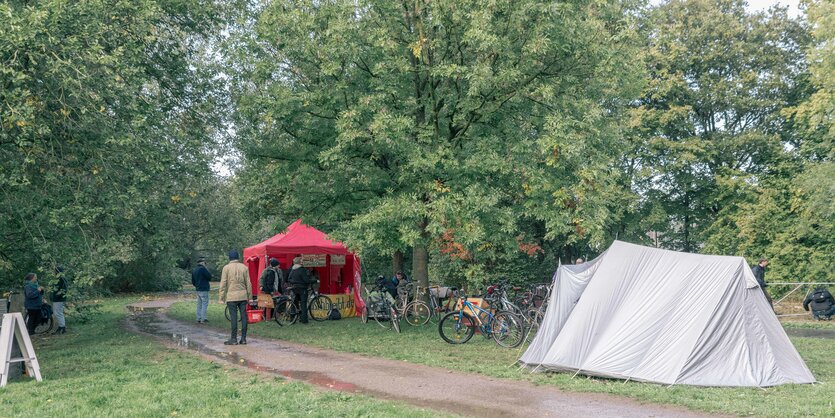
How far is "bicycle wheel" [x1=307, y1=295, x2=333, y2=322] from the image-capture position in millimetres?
18172

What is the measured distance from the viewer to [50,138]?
11.2 metres

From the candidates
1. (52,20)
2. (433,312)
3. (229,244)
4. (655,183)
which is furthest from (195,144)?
(229,244)

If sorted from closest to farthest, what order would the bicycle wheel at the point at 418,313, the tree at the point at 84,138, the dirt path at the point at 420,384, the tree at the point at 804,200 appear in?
the dirt path at the point at 420,384 → the tree at the point at 84,138 → the bicycle wheel at the point at 418,313 → the tree at the point at 804,200

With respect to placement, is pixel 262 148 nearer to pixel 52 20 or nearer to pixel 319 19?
pixel 319 19

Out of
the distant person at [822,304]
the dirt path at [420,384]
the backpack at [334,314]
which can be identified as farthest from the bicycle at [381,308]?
the distant person at [822,304]

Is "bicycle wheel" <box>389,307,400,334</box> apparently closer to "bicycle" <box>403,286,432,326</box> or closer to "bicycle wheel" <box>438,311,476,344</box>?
"bicycle" <box>403,286,432,326</box>

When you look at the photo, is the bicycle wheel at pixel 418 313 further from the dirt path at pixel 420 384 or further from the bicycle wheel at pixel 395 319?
the dirt path at pixel 420 384

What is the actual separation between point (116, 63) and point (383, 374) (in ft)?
20.8

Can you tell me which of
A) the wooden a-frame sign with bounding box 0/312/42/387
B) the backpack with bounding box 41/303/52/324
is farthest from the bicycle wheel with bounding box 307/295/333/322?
the wooden a-frame sign with bounding box 0/312/42/387

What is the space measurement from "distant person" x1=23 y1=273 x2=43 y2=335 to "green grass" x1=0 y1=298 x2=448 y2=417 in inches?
156

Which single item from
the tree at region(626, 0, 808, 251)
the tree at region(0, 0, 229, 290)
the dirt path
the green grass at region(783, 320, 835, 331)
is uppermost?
the tree at region(626, 0, 808, 251)

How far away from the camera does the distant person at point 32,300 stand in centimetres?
1530

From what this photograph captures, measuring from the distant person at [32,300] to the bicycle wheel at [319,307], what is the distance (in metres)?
6.10

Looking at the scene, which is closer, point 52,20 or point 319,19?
point 52,20
